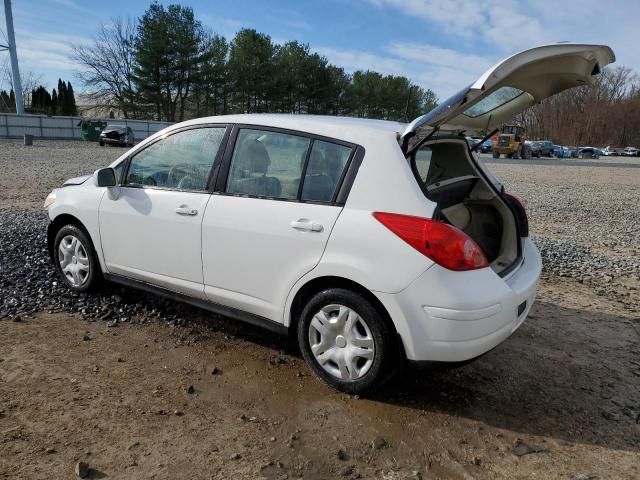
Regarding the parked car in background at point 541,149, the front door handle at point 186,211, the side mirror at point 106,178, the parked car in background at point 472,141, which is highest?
the parked car in background at point 472,141

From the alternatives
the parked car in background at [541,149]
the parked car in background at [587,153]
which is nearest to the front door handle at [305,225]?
the parked car in background at [541,149]

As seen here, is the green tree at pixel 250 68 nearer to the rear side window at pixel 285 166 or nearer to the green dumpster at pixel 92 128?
the green dumpster at pixel 92 128

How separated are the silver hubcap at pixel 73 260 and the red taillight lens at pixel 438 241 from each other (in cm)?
304

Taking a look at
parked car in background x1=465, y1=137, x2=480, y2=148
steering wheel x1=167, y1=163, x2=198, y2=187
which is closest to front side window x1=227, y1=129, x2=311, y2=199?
steering wheel x1=167, y1=163, x2=198, y2=187

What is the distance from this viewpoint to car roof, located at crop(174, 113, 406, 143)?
10.3 ft

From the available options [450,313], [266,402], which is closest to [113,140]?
[266,402]

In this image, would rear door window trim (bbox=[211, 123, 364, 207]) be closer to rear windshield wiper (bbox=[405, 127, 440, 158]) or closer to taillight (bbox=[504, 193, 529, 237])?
rear windshield wiper (bbox=[405, 127, 440, 158])

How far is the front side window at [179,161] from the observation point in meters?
3.75

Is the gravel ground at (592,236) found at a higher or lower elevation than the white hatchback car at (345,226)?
lower

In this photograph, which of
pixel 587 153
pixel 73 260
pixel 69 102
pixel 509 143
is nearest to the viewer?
pixel 73 260

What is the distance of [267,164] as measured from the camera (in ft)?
11.4

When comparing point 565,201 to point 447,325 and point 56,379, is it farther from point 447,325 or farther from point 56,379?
point 56,379

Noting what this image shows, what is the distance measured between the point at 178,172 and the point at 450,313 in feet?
7.69

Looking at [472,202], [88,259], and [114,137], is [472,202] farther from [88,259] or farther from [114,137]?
[114,137]
